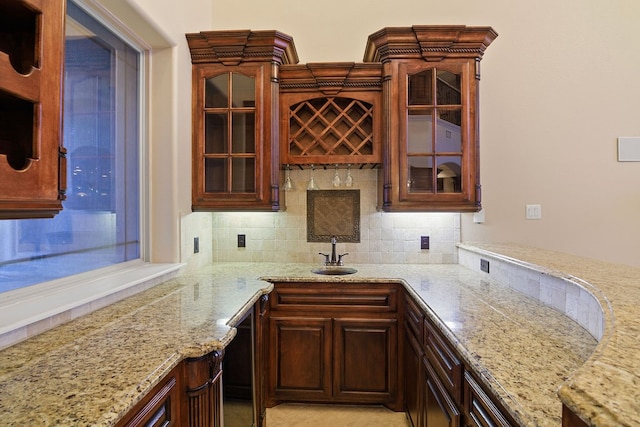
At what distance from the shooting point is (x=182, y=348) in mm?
1066

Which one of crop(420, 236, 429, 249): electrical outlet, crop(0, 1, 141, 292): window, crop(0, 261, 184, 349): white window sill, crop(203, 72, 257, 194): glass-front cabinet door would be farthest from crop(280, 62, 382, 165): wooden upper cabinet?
crop(0, 261, 184, 349): white window sill

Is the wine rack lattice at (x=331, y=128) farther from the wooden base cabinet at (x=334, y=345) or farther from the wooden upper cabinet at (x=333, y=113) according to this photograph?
the wooden base cabinet at (x=334, y=345)

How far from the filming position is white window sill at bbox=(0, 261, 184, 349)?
111 centimetres

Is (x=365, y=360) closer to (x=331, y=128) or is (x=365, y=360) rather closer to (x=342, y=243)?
(x=342, y=243)

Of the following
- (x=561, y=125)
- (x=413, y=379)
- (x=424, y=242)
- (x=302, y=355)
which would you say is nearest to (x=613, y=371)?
(x=413, y=379)

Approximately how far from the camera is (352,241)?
2773 millimetres

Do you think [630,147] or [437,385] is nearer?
[437,385]

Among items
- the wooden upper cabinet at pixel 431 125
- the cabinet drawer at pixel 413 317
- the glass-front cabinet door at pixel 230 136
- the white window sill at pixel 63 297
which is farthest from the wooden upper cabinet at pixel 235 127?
the cabinet drawer at pixel 413 317

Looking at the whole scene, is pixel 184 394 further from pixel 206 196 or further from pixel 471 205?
pixel 471 205

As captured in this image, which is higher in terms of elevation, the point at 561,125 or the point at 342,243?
the point at 561,125

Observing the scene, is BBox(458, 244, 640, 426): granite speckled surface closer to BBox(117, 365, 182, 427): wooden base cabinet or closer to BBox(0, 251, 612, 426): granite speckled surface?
BBox(0, 251, 612, 426): granite speckled surface

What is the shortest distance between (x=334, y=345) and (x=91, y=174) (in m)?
1.74

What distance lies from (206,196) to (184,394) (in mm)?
1508

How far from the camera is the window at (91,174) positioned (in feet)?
4.55
